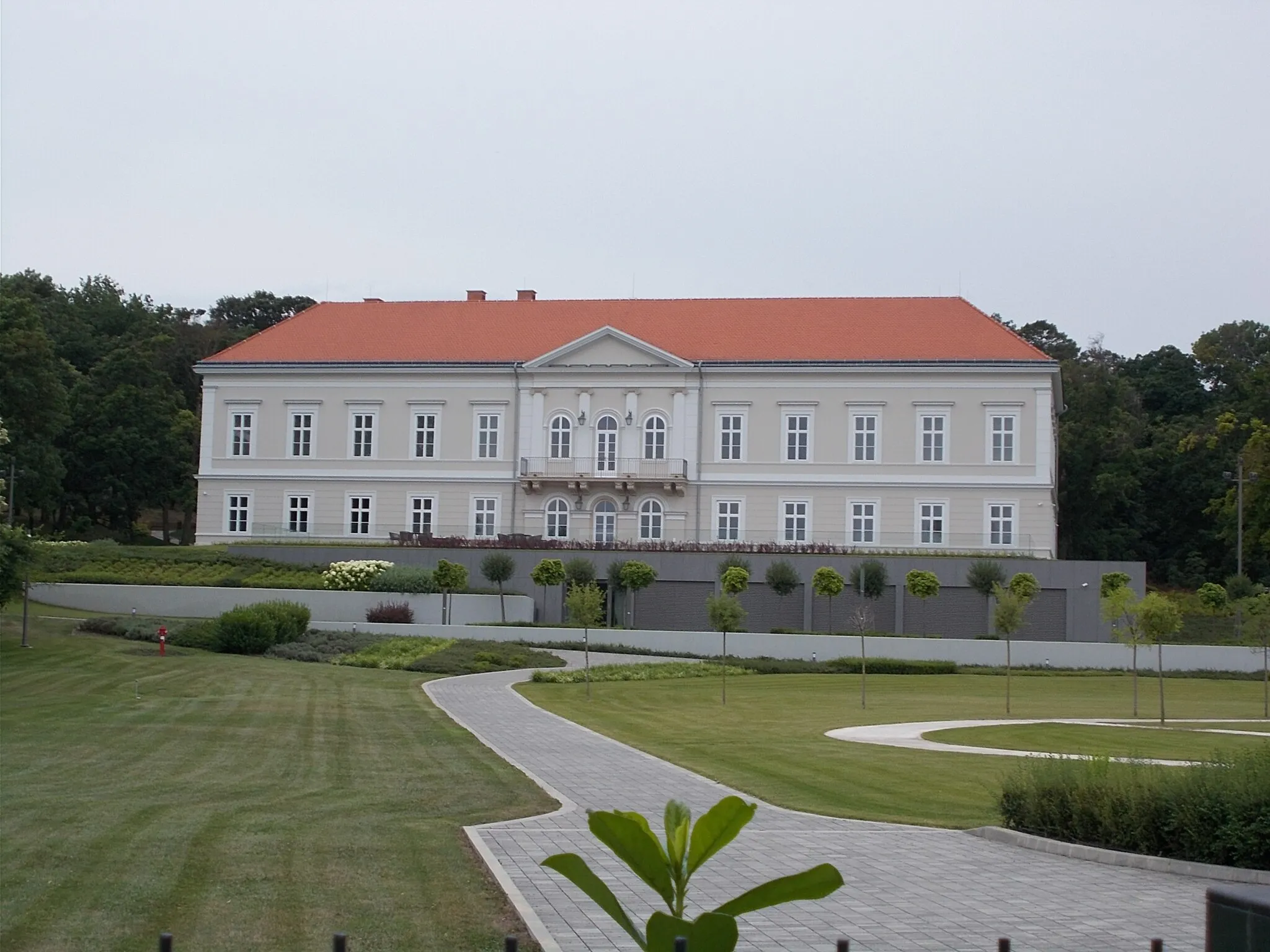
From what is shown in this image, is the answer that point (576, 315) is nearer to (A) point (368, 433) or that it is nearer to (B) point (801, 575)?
(A) point (368, 433)

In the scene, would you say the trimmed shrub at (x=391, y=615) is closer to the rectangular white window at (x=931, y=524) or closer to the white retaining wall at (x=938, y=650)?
the white retaining wall at (x=938, y=650)

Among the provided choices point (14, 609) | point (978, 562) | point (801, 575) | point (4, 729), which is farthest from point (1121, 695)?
point (14, 609)

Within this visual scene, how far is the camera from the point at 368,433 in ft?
203

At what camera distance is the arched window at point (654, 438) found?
59.5m

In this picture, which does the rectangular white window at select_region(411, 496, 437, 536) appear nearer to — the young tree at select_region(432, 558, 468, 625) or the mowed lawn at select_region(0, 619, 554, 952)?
the young tree at select_region(432, 558, 468, 625)

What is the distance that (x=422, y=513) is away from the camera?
6106 cm

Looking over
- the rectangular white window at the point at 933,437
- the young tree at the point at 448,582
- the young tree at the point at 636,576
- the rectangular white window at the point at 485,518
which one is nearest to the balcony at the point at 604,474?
the rectangular white window at the point at 485,518

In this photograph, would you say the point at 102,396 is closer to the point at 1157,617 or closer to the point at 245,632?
the point at 245,632

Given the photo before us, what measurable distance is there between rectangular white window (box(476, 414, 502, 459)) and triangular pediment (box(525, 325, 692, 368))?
2948 millimetres

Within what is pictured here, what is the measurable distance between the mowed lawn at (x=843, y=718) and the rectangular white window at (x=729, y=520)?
1693 centimetres

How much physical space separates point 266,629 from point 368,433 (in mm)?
22202

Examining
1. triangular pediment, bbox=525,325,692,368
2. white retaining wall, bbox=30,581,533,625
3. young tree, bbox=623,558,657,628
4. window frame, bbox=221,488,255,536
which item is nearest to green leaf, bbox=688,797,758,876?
young tree, bbox=623,558,657,628

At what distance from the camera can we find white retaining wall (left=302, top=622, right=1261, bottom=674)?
4553cm

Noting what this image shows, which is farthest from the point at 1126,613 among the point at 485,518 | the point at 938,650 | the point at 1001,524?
the point at 485,518
